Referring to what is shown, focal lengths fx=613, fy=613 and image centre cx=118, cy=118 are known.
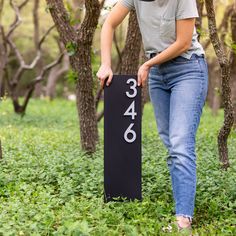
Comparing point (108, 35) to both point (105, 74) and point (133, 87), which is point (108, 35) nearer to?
point (105, 74)

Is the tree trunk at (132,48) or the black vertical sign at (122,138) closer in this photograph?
the black vertical sign at (122,138)

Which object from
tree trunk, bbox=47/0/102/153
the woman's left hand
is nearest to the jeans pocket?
the woman's left hand

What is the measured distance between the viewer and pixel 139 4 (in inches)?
162

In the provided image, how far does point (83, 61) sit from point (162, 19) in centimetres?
287

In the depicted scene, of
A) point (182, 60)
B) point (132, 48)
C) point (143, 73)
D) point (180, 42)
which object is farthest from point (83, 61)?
point (180, 42)

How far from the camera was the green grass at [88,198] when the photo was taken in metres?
3.83

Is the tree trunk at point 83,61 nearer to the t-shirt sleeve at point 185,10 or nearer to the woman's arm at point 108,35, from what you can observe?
the woman's arm at point 108,35

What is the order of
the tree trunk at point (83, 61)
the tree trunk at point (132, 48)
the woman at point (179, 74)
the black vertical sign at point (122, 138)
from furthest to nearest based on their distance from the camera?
the tree trunk at point (132, 48)
the tree trunk at point (83, 61)
the black vertical sign at point (122, 138)
the woman at point (179, 74)

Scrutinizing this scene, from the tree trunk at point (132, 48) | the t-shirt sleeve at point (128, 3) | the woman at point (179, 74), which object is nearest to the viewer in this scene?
the woman at point (179, 74)

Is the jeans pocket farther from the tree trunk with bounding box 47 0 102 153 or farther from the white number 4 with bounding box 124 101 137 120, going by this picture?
the tree trunk with bounding box 47 0 102 153

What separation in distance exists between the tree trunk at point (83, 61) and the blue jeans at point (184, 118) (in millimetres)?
2450

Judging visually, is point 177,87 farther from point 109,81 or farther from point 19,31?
point 19,31

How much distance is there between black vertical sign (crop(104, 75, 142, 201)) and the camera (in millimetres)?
4359

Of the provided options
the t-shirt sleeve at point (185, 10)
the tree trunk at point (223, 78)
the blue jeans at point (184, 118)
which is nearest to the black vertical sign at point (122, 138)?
the blue jeans at point (184, 118)
